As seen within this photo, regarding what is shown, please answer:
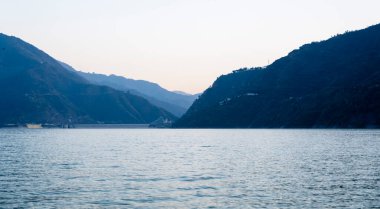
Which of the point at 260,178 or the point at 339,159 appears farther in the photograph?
the point at 339,159

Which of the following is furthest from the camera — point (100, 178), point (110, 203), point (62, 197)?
point (100, 178)

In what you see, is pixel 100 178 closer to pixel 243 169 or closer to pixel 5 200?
pixel 5 200

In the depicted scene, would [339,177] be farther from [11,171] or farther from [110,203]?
[11,171]

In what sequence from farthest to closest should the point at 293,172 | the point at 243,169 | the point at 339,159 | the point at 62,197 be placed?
the point at 339,159, the point at 243,169, the point at 293,172, the point at 62,197

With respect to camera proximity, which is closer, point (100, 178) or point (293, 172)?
point (100, 178)

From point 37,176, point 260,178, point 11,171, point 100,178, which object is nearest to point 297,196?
point 260,178

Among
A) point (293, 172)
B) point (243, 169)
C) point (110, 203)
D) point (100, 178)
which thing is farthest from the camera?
point (243, 169)

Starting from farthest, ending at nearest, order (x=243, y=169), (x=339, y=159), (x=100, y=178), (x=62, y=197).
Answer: (x=339, y=159) < (x=243, y=169) < (x=100, y=178) < (x=62, y=197)

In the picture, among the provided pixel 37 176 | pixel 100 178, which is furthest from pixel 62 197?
pixel 37 176

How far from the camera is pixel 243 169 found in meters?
86.6

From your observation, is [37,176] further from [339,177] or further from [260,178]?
[339,177]

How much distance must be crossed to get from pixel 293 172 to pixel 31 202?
45.2m

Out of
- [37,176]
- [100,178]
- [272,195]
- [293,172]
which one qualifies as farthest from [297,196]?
[37,176]

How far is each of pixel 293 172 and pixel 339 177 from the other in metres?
9.34
